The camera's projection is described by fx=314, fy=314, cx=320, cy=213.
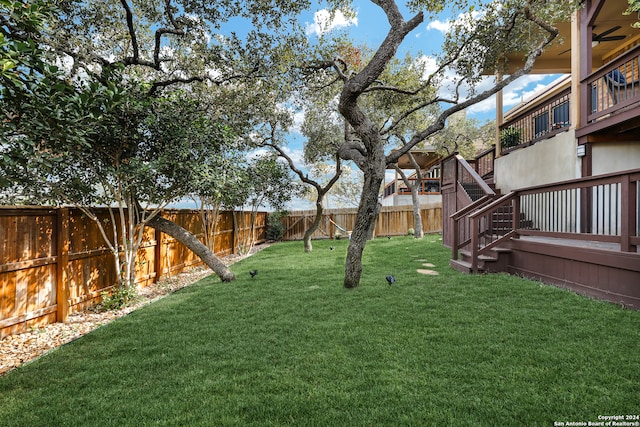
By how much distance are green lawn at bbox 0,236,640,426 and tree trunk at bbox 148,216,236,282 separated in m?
1.60

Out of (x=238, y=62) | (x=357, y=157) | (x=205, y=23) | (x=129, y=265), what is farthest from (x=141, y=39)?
(x=357, y=157)

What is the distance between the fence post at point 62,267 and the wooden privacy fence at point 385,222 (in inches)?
436

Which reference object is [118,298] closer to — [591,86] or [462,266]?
[462,266]

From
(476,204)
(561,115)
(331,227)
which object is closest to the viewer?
(476,204)

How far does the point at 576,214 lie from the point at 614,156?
245cm

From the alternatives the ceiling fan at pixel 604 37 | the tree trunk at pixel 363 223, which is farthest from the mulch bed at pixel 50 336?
the ceiling fan at pixel 604 37

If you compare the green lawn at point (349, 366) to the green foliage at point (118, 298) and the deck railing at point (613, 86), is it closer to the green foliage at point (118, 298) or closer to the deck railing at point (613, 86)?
the green foliage at point (118, 298)

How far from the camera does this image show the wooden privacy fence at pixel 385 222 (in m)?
15.1

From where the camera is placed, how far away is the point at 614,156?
6.07 m

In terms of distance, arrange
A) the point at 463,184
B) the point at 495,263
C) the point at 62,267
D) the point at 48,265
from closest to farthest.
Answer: the point at 48,265, the point at 62,267, the point at 495,263, the point at 463,184

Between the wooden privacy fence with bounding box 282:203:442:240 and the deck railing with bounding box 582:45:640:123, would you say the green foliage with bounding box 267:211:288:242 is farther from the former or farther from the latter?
the deck railing with bounding box 582:45:640:123

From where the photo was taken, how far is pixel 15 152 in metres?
2.54

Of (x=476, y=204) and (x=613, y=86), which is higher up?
(x=613, y=86)

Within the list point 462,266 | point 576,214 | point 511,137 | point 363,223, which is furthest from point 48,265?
point 511,137
